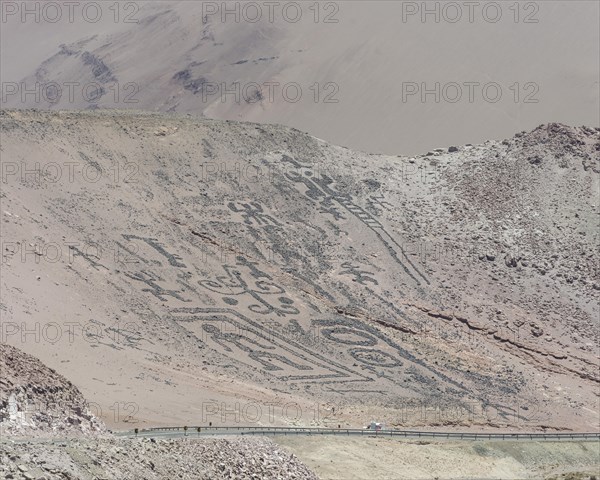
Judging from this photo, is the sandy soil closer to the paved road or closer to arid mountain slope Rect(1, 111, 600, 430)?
the paved road

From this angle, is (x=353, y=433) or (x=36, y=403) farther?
(x=353, y=433)

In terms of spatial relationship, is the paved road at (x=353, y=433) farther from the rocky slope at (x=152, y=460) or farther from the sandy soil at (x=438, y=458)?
the rocky slope at (x=152, y=460)

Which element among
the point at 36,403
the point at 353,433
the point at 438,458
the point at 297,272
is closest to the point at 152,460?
the point at 36,403

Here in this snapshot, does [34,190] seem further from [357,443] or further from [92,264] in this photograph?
[357,443]

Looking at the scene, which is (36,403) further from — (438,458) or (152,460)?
(438,458)

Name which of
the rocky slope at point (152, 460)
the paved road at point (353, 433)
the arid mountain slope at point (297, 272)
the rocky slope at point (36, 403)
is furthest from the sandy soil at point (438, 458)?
the rocky slope at point (36, 403)

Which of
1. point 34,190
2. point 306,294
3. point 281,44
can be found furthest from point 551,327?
point 281,44
